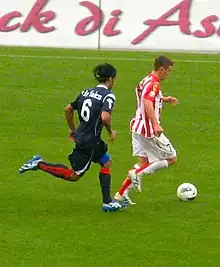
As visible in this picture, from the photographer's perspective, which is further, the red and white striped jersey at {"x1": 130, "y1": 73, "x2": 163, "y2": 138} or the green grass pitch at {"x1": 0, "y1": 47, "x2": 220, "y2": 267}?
the red and white striped jersey at {"x1": 130, "y1": 73, "x2": 163, "y2": 138}

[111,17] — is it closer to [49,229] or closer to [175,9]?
[175,9]

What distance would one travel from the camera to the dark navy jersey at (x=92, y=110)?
40.1ft

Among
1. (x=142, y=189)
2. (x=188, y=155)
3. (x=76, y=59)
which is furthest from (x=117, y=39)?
(x=142, y=189)

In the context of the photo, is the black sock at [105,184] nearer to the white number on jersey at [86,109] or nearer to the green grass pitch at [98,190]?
the green grass pitch at [98,190]

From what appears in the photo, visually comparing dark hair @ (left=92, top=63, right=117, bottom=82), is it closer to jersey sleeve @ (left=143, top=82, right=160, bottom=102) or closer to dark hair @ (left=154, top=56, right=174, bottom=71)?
jersey sleeve @ (left=143, top=82, right=160, bottom=102)

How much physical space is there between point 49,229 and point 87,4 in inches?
783

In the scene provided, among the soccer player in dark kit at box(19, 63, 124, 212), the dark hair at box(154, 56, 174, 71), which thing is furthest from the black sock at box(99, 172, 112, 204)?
the dark hair at box(154, 56, 174, 71)

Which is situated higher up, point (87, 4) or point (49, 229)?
point (49, 229)

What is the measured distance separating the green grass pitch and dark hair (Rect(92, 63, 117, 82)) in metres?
1.65

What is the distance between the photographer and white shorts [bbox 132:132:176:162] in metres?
13.1

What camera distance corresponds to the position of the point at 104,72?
1223cm

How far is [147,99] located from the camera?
12672 millimetres

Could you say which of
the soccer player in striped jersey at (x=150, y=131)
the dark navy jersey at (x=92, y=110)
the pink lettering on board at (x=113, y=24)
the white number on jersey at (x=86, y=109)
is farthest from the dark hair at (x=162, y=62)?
the pink lettering on board at (x=113, y=24)

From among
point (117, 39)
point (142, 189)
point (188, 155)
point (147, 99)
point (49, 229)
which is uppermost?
point (147, 99)
